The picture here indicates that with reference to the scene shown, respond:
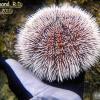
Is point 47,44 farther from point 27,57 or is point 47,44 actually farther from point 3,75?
point 3,75

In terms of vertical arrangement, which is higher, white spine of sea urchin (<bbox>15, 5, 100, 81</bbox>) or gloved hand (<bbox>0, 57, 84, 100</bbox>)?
white spine of sea urchin (<bbox>15, 5, 100, 81</bbox>)

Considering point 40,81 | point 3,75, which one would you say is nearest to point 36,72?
point 40,81

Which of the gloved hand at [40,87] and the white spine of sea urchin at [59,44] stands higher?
the white spine of sea urchin at [59,44]

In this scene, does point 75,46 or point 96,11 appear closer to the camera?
point 75,46
